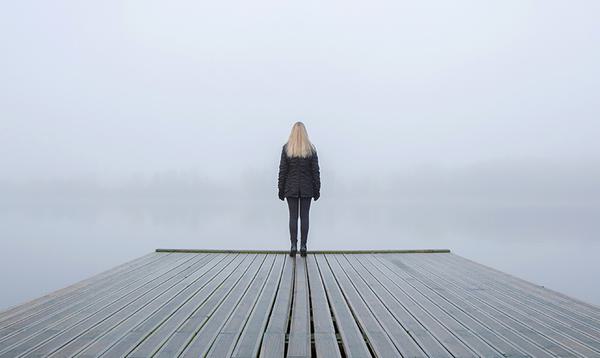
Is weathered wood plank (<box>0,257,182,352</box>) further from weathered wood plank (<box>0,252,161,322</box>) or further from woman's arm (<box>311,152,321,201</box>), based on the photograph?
woman's arm (<box>311,152,321,201</box>)

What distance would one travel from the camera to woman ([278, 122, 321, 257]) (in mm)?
5457

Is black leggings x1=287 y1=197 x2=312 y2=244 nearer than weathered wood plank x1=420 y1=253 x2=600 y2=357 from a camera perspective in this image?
No

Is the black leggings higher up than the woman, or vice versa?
the woman

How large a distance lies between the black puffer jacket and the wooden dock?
4.36ft

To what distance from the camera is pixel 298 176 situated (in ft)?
17.9

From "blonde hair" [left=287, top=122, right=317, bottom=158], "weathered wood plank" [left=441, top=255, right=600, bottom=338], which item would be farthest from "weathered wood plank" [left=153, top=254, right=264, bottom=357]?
"weathered wood plank" [left=441, top=255, right=600, bottom=338]

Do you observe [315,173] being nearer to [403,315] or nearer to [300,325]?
[403,315]

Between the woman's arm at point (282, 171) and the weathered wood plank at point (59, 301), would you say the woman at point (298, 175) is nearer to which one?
the woman's arm at point (282, 171)

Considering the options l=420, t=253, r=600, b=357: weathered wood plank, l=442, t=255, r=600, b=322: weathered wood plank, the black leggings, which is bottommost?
l=442, t=255, r=600, b=322: weathered wood plank

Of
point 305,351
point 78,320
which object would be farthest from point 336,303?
point 78,320

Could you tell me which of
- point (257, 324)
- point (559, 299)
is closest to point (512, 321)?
point (559, 299)

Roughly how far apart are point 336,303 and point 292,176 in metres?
2.67

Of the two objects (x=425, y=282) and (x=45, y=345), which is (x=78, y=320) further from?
(x=425, y=282)

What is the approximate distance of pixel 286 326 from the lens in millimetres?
2449
